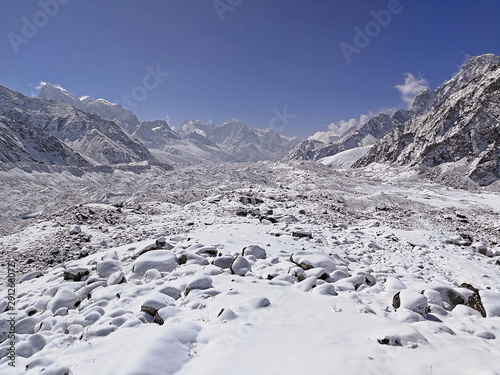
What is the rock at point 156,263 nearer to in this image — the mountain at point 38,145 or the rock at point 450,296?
the rock at point 450,296

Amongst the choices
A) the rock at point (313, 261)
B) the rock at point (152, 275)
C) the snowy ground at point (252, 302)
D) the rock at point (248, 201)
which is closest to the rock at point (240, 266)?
the snowy ground at point (252, 302)

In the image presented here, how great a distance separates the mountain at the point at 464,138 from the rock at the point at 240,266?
5946 cm

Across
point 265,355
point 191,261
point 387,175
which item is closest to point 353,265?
point 191,261

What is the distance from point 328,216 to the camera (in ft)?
71.9

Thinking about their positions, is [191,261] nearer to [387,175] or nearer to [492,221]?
[492,221]

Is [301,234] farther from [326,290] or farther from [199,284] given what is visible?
[199,284]

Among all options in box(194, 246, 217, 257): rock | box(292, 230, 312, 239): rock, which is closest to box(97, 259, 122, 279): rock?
box(194, 246, 217, 257): rock

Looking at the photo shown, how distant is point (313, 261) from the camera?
10.2 m

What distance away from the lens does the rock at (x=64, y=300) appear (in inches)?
307

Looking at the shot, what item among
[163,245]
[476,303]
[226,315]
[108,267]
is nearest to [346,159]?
[163,245]

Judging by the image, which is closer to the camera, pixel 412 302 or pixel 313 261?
pixel 412 302

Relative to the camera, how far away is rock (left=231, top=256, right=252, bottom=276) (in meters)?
9.52

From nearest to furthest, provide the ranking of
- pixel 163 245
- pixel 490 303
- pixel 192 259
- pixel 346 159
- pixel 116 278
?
pixel 490 303 < pixel 116 278 < pixel 192 259 < pixel 163 245 < pixel 346 159

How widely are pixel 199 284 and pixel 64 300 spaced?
167 inches
